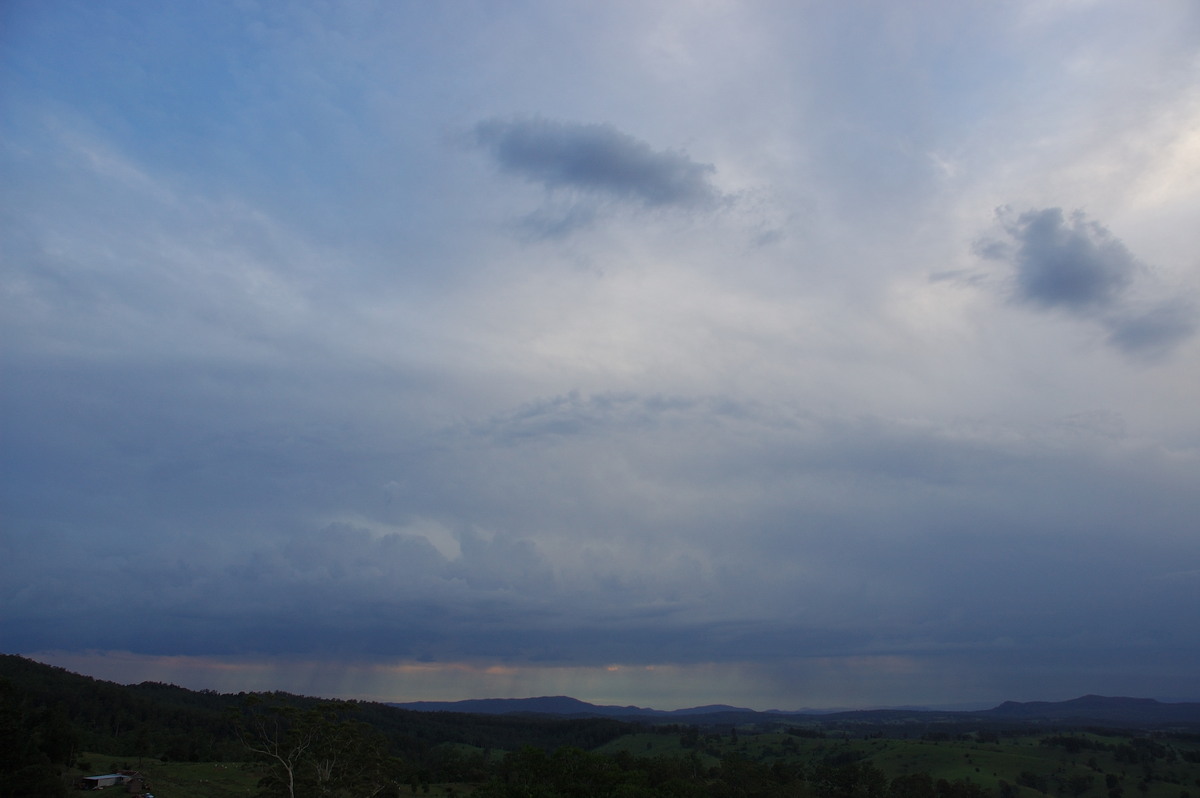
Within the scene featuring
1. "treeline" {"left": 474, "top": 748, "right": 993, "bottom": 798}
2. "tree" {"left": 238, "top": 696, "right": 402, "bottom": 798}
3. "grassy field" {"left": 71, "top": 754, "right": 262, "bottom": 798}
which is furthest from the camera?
"grassy field" {"left": 71, "top": 754, "right": 262, "bottom": 798}

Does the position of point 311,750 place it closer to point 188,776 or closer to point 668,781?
point 668,781

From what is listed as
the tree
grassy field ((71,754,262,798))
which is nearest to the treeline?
the tree

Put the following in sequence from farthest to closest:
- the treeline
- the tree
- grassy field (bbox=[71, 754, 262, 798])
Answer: grassy field (bbox=[71, 754, 262, 798]), the tree, the treeline

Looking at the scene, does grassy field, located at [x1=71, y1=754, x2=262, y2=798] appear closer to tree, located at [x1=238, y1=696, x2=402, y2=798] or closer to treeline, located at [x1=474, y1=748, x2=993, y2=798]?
tree, located at [x1=238, y1=696, x2=402, y2=798]

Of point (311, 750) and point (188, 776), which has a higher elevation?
point (311, 750)

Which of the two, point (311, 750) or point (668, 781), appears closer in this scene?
point (668, 781)

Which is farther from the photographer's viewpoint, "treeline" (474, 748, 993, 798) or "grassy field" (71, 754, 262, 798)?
"grassy field" (71, 754, 262, 798)

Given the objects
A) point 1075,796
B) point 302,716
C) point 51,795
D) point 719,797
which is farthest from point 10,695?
point 1075,796

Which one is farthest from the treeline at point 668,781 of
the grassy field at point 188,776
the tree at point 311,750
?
the grassy field at point 188,776

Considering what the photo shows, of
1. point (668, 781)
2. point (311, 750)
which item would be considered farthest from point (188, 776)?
point (668, 781)

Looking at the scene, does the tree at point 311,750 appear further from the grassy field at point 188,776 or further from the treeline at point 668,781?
the grassy field at point 188,776

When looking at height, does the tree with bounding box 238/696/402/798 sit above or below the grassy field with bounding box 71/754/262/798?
above

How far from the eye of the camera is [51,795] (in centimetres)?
8294

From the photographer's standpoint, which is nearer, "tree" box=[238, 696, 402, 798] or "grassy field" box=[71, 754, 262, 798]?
"tree" box=[238, 696, 402, 798]
